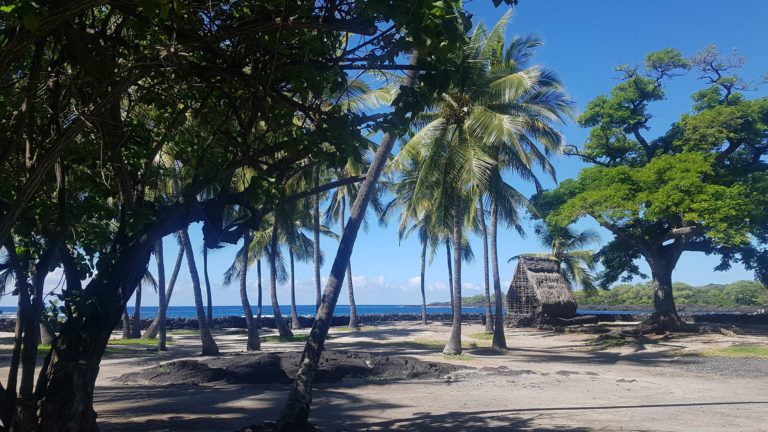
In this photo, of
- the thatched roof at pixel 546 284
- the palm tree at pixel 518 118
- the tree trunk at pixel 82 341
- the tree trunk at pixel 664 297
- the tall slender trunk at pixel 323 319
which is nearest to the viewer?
the tree trunk at pixel 82 341

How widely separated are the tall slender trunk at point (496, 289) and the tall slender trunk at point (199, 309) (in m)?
9.61

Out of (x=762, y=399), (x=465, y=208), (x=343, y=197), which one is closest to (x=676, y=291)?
(x=343, y=197)

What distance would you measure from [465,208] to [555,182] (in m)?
5.03

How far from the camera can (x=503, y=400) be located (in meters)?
10.3

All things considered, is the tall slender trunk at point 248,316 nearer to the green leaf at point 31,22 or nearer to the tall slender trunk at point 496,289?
the tall slender trunk at point 496,289

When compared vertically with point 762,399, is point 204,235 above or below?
above

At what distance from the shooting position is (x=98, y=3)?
12.0ft

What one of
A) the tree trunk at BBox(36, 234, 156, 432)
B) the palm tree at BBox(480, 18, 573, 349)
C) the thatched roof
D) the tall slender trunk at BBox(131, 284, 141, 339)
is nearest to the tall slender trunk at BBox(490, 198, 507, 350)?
the palm tree at BBox(480, 18, 573, 349)

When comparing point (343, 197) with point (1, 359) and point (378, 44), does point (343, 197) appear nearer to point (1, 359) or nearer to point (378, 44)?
point (1, 359)

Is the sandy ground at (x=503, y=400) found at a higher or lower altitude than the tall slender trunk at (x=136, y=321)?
lower

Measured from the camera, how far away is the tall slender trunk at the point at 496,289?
2111 cm

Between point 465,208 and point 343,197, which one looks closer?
point 465,208

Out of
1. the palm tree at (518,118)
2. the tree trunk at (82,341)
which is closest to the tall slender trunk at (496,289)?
the palm tree at (518,118)

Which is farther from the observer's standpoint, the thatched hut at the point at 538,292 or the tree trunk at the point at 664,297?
the thatched hut at the point at 538,292
